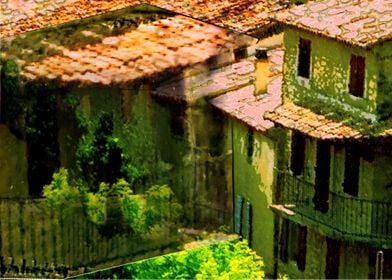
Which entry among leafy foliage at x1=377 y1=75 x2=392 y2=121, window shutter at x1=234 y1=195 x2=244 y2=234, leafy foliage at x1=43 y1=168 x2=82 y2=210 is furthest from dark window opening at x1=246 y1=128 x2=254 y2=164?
leafy foliage at x1=43 y1=168 x2=82 y2=210

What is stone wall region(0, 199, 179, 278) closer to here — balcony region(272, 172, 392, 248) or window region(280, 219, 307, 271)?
window region(280, 219, 307, 271)

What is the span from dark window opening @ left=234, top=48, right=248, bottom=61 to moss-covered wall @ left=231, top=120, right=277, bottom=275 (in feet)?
0.49

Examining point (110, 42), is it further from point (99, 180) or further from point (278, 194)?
point (278, 194)

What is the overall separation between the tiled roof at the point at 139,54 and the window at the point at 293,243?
445 millimetres

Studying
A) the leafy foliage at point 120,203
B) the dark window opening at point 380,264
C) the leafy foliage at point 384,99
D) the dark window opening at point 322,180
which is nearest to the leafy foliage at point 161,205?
the leafy foliage at point 120,203

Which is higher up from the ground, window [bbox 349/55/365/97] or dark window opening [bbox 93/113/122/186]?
window [bbox 349/55/365/97]

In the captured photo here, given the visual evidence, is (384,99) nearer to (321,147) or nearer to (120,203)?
(321,147)

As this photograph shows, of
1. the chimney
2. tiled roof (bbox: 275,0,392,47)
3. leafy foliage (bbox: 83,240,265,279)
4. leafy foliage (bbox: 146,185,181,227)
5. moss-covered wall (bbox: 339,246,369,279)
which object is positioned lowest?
leafy foliage (bbox: 83,240,265,279)

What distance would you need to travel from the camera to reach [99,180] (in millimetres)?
3008

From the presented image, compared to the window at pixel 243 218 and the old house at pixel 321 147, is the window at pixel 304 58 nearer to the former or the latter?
the old house at pixel 321 147

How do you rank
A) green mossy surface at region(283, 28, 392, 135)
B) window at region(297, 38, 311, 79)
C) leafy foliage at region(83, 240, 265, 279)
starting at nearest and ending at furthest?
green mossy surface at region(283, 28, 392, 135), window at region(297, 38, 311, 79), leafy foliage at region(83, 240, 265, 279)

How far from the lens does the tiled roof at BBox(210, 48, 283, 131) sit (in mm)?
2865

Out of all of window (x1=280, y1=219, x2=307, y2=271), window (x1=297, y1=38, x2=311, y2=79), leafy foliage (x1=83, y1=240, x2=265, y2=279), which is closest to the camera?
window (x1=297, y1=38, x2=311, y2=79)

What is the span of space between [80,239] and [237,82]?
21.6 inches
